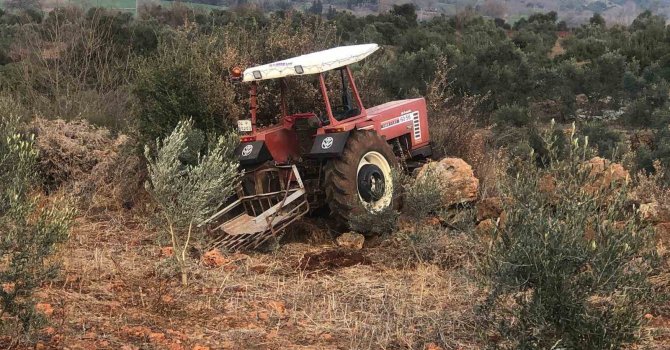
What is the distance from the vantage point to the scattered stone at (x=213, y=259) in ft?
20.8

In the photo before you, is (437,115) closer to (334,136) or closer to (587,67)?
(334,136)

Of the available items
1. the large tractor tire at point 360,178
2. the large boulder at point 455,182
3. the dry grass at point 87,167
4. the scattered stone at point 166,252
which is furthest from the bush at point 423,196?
the dry grass at point 87,167

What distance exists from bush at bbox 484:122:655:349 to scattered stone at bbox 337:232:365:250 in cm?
324

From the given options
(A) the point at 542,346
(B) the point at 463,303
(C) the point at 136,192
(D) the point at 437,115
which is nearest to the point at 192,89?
(C) the point at 136,192

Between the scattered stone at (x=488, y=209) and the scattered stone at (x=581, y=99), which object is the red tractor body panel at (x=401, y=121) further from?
the scattered stone at (x=581, y=99)

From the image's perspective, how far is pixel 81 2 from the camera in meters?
15.9

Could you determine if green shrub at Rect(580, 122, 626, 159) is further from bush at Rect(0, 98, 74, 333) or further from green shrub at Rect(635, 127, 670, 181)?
bush at Rect(0, 98, 74, 333)

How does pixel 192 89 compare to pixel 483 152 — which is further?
pixel 483 152

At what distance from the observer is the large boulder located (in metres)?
7.49

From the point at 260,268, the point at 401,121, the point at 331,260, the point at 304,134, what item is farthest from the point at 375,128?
the point at 260,268

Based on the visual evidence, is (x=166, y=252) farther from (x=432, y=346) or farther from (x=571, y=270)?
(x=571, y=270)

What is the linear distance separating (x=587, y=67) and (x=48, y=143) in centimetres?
1776

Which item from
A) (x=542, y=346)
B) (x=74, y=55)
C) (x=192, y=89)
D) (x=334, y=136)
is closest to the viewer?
(x=542, y=346)

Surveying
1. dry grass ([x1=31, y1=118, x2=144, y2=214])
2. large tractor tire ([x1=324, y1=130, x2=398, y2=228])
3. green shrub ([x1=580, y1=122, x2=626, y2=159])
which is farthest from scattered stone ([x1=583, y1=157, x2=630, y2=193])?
green shrub ([x1=580, y1=122, x2=626, y2=159])
